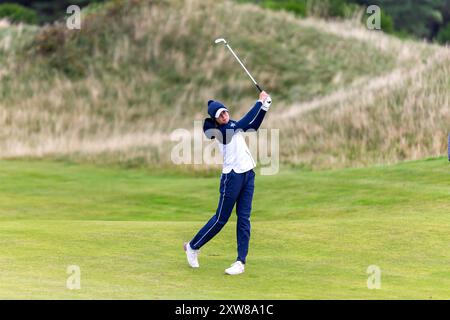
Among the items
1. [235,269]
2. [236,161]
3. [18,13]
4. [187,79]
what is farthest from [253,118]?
[18,13]

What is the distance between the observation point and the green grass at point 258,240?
13.2 metres

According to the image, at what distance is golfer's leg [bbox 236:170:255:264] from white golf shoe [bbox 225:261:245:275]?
0.11 meters

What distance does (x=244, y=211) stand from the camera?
1442 cm

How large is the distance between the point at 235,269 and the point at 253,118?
198 centimetres

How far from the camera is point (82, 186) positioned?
32.6 meters

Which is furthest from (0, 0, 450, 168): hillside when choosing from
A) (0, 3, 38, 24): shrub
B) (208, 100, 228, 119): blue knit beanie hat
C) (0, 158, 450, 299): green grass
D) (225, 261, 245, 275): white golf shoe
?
(208, 100, 228, 119): blue knit beanie hat

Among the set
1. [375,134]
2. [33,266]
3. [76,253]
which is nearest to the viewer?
[33,266]

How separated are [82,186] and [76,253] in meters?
16.5

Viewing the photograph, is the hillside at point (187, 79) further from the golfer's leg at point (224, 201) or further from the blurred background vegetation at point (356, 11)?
the golfer's leg at point (224, 201)

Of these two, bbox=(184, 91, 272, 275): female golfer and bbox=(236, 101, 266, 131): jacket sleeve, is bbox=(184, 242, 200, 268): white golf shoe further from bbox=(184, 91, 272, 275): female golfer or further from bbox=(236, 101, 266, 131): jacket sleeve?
bbox=(236, 101, 266, 131): jacket sleeve

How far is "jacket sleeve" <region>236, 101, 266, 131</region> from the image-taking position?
14.0m

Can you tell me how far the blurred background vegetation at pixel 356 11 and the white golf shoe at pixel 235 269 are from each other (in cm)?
5399
